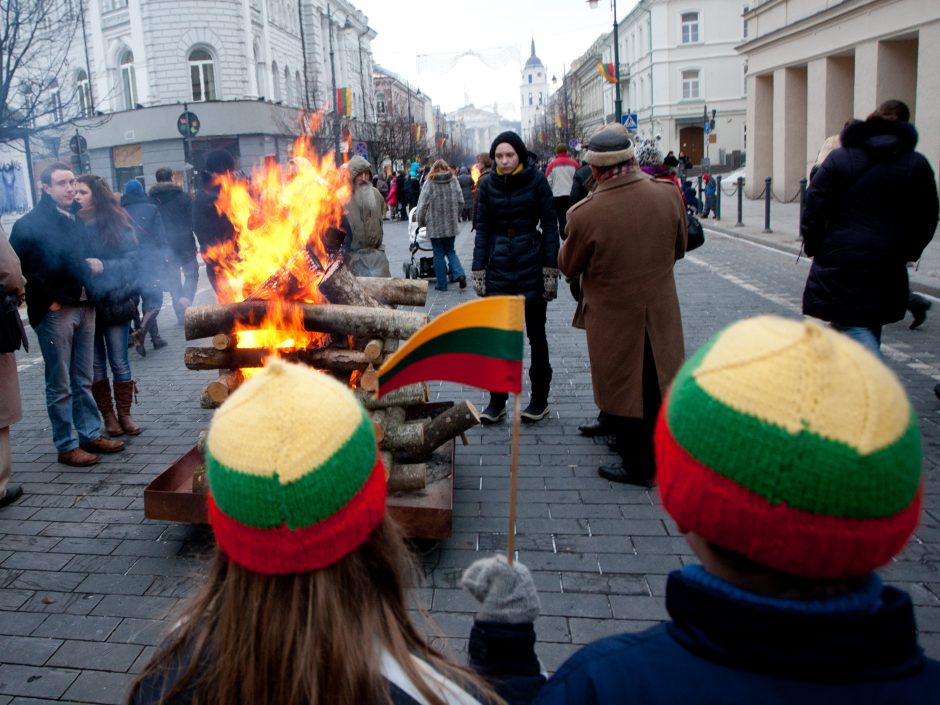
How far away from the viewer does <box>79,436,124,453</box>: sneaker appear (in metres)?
5.98

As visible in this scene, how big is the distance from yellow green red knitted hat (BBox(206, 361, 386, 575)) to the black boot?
4712 mm

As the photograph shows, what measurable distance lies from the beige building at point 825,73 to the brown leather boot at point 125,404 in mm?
17231

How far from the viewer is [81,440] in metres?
5.95

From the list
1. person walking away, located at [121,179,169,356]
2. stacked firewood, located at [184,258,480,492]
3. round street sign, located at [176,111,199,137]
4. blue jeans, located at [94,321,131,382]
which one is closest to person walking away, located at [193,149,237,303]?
person walking away, located at [121,179,169,356]

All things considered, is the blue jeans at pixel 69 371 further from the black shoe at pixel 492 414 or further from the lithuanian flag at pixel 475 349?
the lithuanian flag at pixel 475 349

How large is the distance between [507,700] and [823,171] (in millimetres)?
4651

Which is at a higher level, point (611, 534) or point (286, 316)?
point (286, 316)

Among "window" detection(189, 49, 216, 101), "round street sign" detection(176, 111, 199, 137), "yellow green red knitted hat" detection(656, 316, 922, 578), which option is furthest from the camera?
"window" detection(189, 49, 216, 101)

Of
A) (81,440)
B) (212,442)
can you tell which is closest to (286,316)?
(81,440)

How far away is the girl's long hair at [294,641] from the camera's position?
1.46 m

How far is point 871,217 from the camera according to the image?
5.24 m

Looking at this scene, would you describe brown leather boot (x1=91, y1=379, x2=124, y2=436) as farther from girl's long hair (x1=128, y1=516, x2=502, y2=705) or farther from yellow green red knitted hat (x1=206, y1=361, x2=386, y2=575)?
yellow green red knitted hat (x1=206, y1=361, x2=386, y2=575)

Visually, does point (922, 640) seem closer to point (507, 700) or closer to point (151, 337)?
point (507, 700)

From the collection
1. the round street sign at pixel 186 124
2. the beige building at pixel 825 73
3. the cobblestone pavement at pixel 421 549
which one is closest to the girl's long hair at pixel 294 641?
the cobblestone pavement at pixel 421 549
